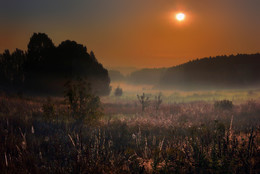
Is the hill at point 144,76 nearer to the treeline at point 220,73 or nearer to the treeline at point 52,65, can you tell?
the treeline at point 220,73

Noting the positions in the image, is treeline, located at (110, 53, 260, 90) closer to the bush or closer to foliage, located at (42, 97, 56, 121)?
the bush

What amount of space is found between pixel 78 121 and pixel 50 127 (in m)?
2.04

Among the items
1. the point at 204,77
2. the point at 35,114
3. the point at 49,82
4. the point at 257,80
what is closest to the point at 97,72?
the point at 49,82

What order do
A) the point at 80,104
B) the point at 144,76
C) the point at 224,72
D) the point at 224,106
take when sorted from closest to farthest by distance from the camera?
the point at 80,104 → the point at 224,106 → the point at 224,72 → the point at 144,76

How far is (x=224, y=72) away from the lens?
6128 centimetres

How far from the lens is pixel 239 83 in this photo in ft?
193

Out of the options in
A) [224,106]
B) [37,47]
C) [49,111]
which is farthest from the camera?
[37,47]

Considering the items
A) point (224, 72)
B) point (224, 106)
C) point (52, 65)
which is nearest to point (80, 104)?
point (224, 106)

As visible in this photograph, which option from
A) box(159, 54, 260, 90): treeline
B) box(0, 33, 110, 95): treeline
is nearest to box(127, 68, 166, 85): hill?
box(159, 54, 260, 90): treeline

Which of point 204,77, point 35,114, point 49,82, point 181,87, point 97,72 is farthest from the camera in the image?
point 181,87

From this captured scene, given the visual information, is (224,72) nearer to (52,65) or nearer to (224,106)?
(224,106)

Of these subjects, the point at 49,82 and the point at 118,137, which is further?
the point at 49,82

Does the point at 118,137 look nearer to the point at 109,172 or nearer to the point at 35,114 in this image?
the point at 109,172

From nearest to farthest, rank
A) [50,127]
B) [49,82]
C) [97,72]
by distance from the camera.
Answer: [50,127] → [49,82] → [97,72]
